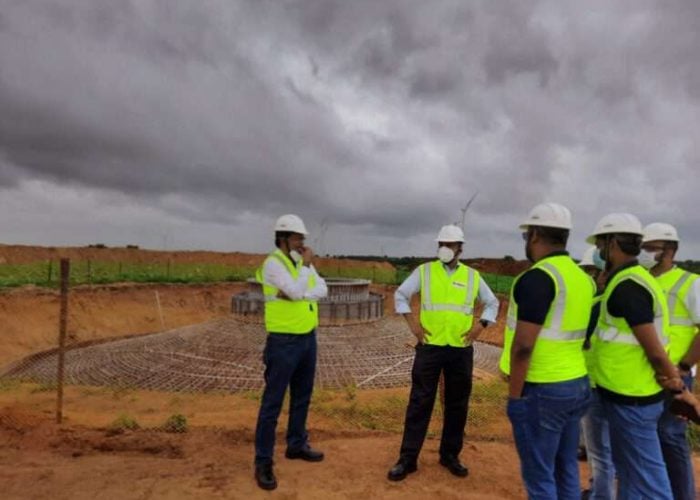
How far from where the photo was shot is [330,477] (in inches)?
176

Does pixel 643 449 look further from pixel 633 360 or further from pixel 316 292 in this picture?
pixel 316 292

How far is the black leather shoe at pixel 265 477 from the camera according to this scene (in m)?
4.17

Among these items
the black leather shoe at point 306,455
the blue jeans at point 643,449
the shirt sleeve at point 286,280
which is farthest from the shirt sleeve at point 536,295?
the black leather shoe at point 306,455

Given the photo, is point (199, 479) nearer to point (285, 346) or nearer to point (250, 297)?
point (285, 346)

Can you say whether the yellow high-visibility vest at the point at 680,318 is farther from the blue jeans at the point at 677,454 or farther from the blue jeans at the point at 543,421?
the blue jeans at the point at 543,421

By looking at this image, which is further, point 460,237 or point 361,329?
point 361,329

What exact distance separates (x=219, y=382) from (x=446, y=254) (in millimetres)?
6254

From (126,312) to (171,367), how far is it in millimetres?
13496

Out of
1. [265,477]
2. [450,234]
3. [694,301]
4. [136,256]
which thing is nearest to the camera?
[694,301]

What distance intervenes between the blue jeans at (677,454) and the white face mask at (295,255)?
310 cm

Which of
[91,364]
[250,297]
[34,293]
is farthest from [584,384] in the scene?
[34,293]

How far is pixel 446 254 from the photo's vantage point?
4.53 metres

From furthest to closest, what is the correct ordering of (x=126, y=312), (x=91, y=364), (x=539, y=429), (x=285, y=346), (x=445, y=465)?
(x=126, y=312), (x=91, y=364), (x=445, y=465), (x=285, y=346), (x=539, y=429)

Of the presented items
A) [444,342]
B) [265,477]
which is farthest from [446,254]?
[265,477]
